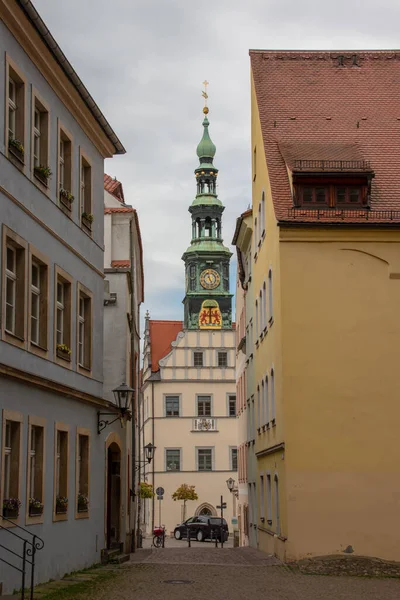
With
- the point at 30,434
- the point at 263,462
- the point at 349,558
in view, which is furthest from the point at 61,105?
the point at 263,462

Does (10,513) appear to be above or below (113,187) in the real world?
below

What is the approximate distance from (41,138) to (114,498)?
469 inches

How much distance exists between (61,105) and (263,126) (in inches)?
442

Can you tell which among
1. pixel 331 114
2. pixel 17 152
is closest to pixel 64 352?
pixel 17 152

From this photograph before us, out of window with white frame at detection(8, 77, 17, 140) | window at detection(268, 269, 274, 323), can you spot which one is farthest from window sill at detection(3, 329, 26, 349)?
window at detection(268, 269, 274, 323)

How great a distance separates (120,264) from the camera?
29141 millimetres

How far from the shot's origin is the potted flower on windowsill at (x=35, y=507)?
17062 millimetres

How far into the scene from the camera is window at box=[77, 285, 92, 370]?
72.0 ft

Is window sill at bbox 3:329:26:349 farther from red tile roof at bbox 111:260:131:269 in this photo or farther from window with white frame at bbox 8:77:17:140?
red tile roof at bbox 111:260:131:269

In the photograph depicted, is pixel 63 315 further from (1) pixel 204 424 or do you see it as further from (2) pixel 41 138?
(1) pixel 204 424

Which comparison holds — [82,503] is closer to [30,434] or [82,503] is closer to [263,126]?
[30,434]

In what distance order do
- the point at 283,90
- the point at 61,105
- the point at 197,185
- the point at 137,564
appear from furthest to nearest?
Result: the point at 197,185 < the point at 283,90 < the point at 137,564 < the point at 61,105

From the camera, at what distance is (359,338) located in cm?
2559

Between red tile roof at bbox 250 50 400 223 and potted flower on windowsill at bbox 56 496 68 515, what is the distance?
392 inches
